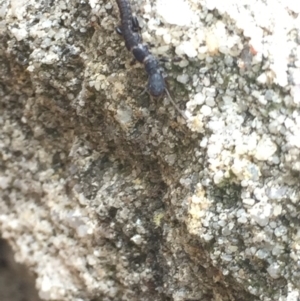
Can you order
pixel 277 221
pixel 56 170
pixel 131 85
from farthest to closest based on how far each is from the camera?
pixel 56 170 < pixel 131 85 < pixel 277 221

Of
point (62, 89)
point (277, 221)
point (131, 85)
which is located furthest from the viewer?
point (62, 89)

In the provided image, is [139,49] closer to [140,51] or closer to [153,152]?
[140,51]

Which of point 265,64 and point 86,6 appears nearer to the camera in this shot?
point 265,64

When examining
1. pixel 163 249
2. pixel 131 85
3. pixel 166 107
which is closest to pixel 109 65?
pixel 131 85

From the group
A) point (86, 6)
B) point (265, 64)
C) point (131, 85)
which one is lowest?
point (265, 64)

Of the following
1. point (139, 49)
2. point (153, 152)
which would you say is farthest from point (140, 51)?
point (153, 152)

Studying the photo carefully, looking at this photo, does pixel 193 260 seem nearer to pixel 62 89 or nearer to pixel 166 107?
pixel 166 107
